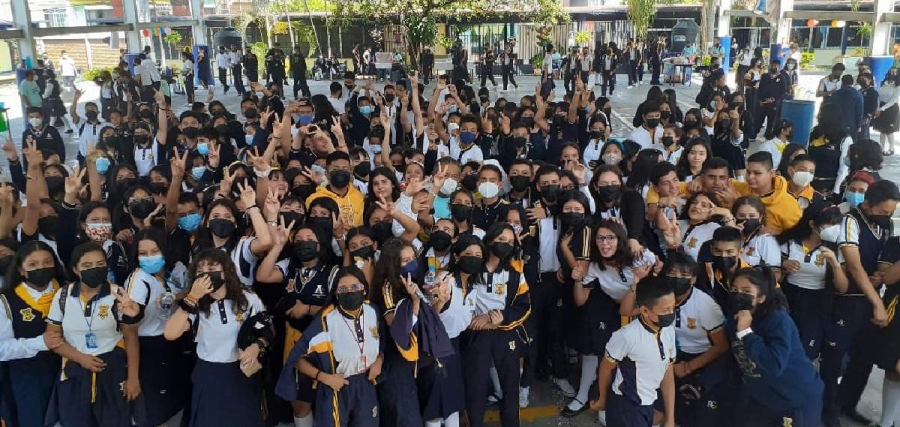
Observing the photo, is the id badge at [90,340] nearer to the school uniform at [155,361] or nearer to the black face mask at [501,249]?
the school uniform at [155,361]

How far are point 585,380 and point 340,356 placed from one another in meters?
1.84

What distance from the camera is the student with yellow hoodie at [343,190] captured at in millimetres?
5059

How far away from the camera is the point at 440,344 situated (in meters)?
3.62

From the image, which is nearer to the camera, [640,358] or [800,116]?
[640,358]

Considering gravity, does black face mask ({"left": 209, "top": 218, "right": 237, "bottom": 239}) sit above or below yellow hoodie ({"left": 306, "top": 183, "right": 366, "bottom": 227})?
above

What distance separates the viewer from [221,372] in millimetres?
3580

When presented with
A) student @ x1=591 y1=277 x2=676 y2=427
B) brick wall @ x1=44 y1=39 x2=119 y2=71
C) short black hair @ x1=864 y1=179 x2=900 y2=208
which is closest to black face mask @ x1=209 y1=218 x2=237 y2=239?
student @ x1=591 y1=277 x2=676 y2=427

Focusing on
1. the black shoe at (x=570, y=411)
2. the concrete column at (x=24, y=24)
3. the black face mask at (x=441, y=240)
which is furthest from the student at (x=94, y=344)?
the concrete column at (x=24, y=24)

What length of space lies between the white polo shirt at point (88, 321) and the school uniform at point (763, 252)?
3582 millimetres

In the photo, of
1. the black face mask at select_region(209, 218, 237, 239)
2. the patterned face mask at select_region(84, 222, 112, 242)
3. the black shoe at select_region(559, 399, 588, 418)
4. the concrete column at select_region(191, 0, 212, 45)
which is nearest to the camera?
the black face mask at select_region(209, 218, 237, 239)

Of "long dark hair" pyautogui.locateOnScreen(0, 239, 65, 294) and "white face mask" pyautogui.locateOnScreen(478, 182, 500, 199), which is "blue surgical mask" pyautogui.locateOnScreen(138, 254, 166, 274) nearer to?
"long dark hair" pyautogui.locateOnScreen(0, 239, 65, 294)

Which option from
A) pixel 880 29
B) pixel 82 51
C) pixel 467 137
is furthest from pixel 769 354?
pixel 82 51

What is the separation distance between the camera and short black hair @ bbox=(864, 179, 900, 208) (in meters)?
3.97

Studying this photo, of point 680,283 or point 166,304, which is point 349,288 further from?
→ point 680,283
